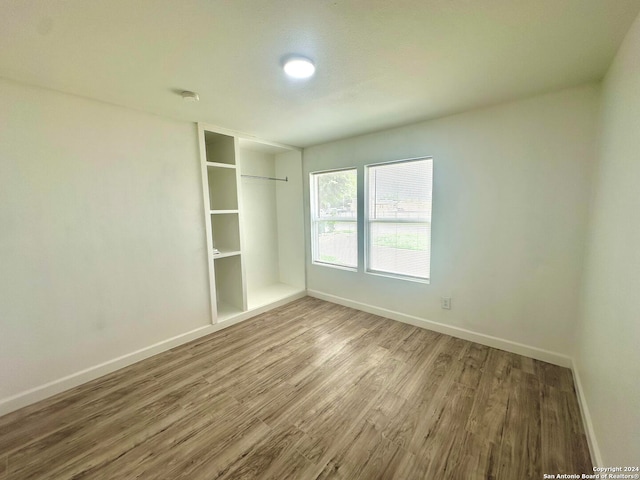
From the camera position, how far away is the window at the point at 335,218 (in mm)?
3580

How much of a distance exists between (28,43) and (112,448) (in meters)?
2.35

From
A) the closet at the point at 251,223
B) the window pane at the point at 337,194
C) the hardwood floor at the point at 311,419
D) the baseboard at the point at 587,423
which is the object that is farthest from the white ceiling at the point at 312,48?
the hardwood floor at the point at 311,419

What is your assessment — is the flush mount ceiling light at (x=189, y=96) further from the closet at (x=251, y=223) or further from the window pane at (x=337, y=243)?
the window pane at (x=337, y=243)

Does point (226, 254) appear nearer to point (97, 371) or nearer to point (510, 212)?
point (97, 371)

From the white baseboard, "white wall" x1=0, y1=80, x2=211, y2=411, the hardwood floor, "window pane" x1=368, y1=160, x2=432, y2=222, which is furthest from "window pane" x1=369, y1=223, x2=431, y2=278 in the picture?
"white wall" x1=0, y1=80, x2=211, y2=411

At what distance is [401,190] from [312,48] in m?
1.97

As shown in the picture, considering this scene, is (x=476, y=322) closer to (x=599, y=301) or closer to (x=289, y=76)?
(x=599, y=301)

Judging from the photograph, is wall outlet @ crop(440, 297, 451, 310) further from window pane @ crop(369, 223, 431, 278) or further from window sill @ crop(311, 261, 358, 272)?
window sill @ crop(311, 261, 358, 272)

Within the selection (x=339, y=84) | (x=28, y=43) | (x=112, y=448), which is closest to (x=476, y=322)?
(x=339, y=84)

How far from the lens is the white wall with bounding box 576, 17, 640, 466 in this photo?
3.61ft

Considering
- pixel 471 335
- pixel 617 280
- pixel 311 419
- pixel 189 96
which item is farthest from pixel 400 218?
pixel 189 96

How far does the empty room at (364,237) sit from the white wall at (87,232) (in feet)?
0.05

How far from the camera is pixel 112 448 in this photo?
1.57 m

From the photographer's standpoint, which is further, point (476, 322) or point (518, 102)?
point (476, 322)
